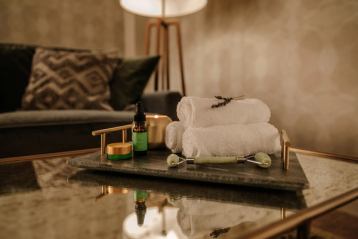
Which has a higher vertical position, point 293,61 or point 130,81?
point 293,61

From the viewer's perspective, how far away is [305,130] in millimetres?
1563

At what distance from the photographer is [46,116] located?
1136 mm

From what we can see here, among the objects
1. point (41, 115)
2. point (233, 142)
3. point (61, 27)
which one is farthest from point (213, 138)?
point (61, 27)

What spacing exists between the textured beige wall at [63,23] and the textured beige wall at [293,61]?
Result: 0.98 metres

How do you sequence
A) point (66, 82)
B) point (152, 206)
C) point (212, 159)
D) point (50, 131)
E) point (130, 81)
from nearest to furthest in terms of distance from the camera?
point (152, 206) < point (212, 159) < point (50, 131) < point (66, 82) < point (130, 81)

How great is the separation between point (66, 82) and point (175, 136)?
102cm

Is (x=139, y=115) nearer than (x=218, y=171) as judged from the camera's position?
No

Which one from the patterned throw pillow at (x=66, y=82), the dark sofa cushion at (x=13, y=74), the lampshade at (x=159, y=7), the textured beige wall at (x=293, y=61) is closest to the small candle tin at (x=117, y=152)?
the patterned throw pillow at (x=66, y=82)

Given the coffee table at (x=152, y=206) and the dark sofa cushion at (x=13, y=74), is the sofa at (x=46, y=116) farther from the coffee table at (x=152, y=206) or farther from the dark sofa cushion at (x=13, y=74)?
the coffee table at (x=152, y=206)

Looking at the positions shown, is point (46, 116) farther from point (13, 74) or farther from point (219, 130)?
point (219, 130)

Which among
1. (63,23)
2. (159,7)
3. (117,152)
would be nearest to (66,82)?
(159,7)

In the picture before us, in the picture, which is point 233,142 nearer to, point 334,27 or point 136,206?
point 136,206

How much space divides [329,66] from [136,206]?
1.40m

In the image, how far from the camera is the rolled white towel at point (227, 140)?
550 mm
